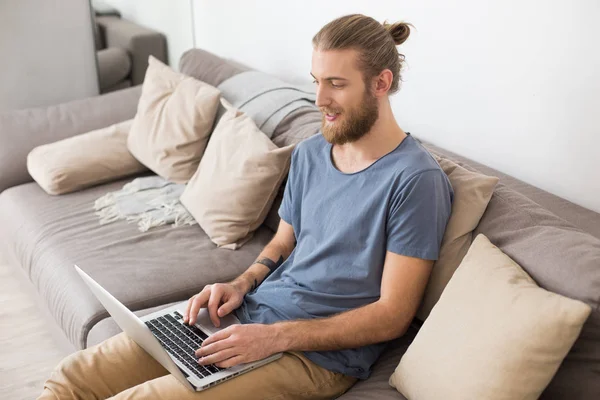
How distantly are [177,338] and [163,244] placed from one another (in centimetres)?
73

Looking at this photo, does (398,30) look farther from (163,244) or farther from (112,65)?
(112,65)

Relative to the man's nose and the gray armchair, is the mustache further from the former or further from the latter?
the gray armchair

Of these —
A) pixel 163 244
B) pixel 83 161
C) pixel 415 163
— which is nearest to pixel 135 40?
pixel 83 161

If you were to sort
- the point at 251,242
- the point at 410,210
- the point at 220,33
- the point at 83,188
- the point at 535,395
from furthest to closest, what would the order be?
1. the point at 220,33
2. the point at 83,188
3. the point at 251,242
4. the point at 410,210
5. the point at 535,395

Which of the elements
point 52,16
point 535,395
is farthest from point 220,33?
point 535,395

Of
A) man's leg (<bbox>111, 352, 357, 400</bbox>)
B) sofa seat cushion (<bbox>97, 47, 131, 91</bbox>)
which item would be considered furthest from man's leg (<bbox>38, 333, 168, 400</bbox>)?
sofa seat cushion (<bbox>97, 47, 131, 91</bbox>)

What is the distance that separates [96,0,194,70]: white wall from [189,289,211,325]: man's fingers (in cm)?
236

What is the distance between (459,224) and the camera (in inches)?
64.8

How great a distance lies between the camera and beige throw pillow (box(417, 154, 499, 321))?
5.39ft

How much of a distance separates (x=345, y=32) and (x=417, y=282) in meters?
0.60

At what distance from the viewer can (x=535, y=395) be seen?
1.36 metres

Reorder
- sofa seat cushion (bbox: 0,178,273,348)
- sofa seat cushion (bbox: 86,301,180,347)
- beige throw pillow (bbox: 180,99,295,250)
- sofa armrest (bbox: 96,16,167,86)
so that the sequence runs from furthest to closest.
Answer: sofa armrest (bbox: 96,16,167,86), beige throw pillow (bbox: 180,99,295,250), sofa seat cushion (bbox: 0,178,273,348), sofa seat cushion (bbox: 86,301,180,347)

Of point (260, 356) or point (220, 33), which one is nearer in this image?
point (260, 356)

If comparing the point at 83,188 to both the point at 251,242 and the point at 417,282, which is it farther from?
the point at 417,282
